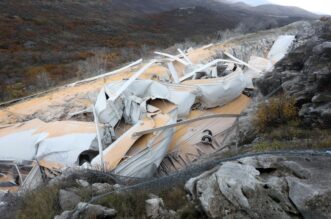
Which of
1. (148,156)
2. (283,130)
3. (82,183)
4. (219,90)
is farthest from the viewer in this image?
(219,90)

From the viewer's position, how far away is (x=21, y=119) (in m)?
8.62

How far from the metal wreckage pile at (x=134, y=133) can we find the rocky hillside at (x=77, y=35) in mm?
6619

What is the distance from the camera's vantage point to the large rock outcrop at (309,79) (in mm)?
5789

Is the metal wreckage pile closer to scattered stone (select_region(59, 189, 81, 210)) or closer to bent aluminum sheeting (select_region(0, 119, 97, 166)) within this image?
bent aluminum sheeting (select_region(0, 119, 97, 166))

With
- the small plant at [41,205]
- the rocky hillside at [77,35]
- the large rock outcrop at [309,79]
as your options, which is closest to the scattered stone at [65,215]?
the small plant at [41,205]

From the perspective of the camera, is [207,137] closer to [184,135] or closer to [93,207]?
[184,135]

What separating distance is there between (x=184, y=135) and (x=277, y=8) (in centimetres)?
9935

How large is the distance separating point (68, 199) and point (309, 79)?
3913mm

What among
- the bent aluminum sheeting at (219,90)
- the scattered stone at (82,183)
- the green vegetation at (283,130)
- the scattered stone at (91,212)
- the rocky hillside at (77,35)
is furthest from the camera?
the rocky hillside at (77,35)

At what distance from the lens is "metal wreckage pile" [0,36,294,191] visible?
22.0 feet

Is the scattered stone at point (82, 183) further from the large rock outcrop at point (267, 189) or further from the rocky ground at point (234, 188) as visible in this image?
the large rock outcrop at point (267, 189)

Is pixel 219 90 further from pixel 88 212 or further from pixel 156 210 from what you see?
pixel 88 212

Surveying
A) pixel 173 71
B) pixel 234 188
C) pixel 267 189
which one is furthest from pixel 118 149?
pixel 173 71

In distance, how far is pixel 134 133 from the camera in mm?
6930
